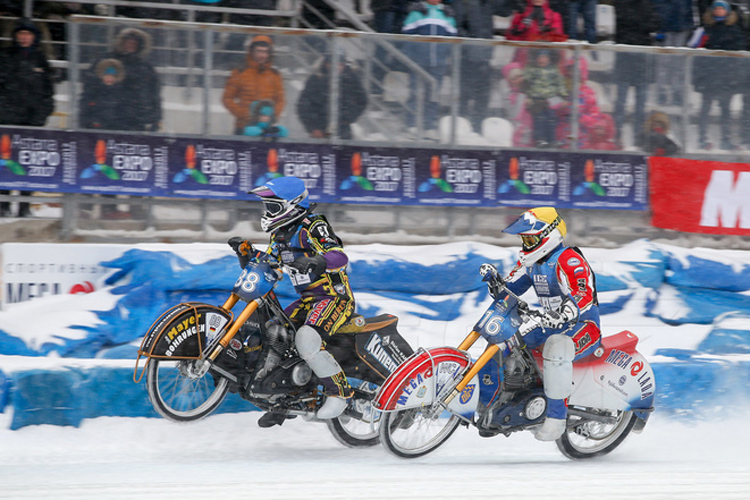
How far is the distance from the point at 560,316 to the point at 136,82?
544cm

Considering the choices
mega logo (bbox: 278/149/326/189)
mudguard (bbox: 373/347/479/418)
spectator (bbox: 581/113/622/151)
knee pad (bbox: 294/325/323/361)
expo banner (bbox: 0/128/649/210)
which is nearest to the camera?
mudguard (bbox: 373/347/479/418)

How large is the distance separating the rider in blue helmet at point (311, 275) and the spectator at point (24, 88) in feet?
13.2

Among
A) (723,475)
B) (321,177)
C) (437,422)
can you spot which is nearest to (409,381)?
(437,422)

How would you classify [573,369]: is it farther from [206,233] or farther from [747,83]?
[747,83]

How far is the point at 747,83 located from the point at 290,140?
543cm

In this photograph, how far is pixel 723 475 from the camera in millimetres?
5934

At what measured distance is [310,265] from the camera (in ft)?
20.3

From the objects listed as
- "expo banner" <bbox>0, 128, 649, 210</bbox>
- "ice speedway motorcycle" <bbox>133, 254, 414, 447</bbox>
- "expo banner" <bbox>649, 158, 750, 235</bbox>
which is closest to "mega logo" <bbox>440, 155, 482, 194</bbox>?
"expo banner" <bbox>0, 128, 649, 210</bbox>

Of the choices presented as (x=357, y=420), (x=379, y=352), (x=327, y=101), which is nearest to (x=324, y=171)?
(x=327, y=101)

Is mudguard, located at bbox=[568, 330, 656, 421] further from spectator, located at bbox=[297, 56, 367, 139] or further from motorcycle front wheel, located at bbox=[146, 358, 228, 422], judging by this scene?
spectator, located at bbox=[297, 56, 367, 139]

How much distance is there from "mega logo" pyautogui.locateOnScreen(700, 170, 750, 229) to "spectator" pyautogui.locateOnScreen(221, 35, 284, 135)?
16.8 feet

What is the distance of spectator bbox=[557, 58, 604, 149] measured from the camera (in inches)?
402

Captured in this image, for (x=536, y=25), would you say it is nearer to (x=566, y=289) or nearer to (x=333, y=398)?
(x=566, y=289)

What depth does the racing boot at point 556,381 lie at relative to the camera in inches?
245
